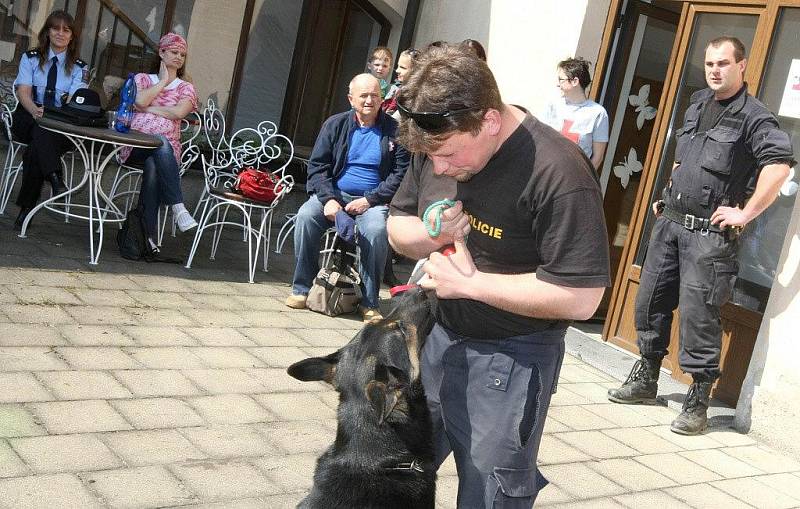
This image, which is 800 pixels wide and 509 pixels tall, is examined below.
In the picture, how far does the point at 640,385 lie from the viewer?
5.67 m

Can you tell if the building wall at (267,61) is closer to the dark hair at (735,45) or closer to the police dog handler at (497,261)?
the dark hair at (735,45)

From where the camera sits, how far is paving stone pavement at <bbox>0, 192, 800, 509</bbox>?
11.4ft

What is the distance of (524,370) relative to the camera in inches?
93.8

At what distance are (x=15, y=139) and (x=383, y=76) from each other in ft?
9.65

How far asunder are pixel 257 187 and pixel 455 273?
4602mm

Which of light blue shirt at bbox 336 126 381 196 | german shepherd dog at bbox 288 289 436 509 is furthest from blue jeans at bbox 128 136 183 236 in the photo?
german shepherd dog at bbox 288 289 436 509

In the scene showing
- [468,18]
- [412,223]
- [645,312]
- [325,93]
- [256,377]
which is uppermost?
[468,18]

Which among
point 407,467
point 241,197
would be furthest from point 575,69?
point 407,467

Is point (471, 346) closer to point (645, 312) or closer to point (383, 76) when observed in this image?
point (645, 312)

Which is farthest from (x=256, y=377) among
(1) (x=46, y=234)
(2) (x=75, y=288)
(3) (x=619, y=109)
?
(3) (x=619, y=109)

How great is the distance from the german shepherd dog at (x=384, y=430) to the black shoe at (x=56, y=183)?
472 centimetres

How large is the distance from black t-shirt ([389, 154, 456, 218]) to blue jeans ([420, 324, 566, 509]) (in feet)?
1.23

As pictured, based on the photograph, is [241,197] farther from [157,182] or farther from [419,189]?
[419,189]

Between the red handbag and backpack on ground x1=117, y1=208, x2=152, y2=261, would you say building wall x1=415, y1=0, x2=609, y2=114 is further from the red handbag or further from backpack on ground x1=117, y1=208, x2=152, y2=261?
backpack on ground x1=117, y1=208, x2=152, y2=261
